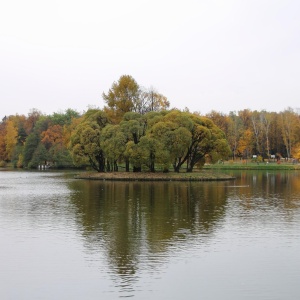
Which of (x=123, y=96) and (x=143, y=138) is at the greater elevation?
(x=123, y=96)

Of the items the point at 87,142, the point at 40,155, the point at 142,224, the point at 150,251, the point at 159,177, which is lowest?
the point at 150,251

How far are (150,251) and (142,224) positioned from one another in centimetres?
628

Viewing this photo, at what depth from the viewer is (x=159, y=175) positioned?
64938mm

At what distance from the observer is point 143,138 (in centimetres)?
6316

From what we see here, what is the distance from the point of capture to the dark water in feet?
46.7

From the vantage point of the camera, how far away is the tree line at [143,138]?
63.6 m

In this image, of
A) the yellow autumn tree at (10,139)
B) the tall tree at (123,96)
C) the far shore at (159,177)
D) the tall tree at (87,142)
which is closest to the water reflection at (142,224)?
the far shore at (159,177)

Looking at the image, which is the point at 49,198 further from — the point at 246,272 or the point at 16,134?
the point at 16,134

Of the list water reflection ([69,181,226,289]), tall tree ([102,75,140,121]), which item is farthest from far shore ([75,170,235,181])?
water reflection ([69,181,226,289])

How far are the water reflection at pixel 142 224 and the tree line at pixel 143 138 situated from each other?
23.5 meters

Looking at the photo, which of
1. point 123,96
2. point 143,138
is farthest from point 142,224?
point 123,96

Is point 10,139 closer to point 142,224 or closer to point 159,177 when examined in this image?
point 159,177

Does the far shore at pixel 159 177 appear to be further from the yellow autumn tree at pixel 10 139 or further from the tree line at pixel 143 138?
the yellow autumn tree at pixel 10 139

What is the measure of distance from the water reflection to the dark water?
49mm
